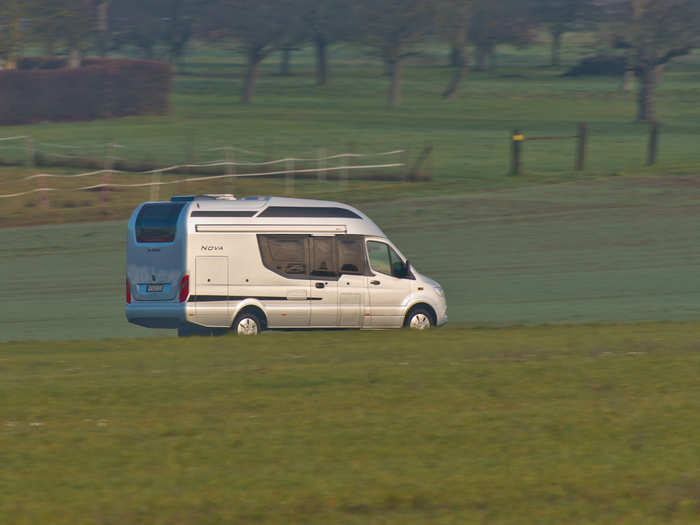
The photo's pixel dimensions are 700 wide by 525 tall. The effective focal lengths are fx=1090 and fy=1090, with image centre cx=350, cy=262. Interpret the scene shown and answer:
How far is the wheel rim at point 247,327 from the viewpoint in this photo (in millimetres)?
14617

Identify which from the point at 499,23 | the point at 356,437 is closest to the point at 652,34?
the point at 499,23

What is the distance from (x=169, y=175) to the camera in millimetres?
34375

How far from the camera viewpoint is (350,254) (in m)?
15.2

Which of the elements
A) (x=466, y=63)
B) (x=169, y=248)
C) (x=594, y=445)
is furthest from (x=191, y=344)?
(x=466, y=63)

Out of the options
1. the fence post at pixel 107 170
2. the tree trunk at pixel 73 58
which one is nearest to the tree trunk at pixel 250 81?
the tree trunk at pixel 73 58

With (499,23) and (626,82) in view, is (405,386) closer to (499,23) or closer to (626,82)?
(626,82)

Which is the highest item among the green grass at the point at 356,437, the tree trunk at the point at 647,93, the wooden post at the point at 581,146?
the tree trunk at the point at 647,93

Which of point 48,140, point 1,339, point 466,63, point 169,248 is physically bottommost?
point 1,339

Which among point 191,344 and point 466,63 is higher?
point 466,63

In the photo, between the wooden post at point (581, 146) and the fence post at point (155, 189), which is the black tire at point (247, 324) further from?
the wooden post at point (581, 146)

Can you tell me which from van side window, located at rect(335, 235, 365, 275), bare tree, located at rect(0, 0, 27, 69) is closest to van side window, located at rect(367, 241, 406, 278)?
van side window, located at rect(335, 235, 365, 275)

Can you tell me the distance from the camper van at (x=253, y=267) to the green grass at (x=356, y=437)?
9.36ft

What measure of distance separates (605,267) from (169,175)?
17.4 meters

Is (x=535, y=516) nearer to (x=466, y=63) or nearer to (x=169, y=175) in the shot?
(x=169, y=175)
